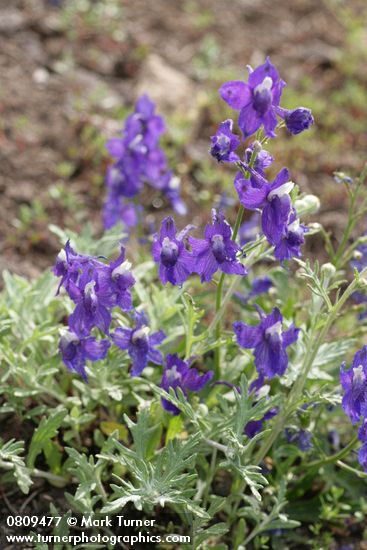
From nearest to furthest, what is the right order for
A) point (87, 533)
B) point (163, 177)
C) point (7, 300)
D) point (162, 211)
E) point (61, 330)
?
point (61, 330) → point (87, 533) → point (7, 300) → point (163, 177) → point (162, 211)

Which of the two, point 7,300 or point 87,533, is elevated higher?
point 7,300

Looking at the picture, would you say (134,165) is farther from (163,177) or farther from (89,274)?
(89,274)

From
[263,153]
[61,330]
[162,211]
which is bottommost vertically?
[162,211]

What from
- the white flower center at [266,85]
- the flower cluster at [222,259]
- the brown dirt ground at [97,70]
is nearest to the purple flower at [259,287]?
the flower cluster at [222,259]

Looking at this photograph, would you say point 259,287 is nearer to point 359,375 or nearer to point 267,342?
point 267,342

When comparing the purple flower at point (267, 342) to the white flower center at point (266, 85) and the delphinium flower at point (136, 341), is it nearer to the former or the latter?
the delphinium flower at point (136, 341)

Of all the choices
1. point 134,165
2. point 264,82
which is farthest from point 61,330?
point 134,165

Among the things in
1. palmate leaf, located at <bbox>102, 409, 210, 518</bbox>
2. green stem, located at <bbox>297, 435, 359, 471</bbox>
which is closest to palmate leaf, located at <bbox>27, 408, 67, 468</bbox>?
palmate leaf, located at <bbox>102, 409, 210, 518</bbox>
